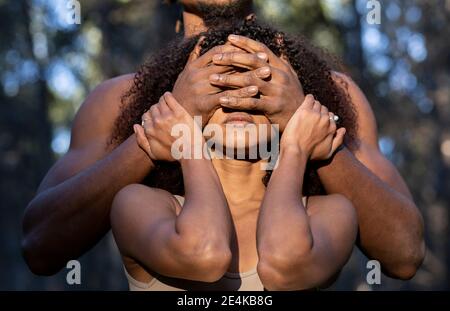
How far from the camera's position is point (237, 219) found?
3.90 metres

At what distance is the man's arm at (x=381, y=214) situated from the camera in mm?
3863

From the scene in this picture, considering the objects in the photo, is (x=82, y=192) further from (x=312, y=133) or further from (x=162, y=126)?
(x=312, y=133)

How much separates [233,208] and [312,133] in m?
0.49

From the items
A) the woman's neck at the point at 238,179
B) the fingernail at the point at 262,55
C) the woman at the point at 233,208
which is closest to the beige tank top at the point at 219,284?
the woman at the point at 233,208

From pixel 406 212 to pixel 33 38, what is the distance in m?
18.6

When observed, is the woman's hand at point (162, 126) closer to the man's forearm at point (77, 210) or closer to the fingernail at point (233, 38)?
the man's forearm at point (77, 210)

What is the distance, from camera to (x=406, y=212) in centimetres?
404

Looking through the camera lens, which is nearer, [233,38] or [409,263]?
[233,38]

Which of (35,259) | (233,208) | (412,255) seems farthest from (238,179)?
(35,259)

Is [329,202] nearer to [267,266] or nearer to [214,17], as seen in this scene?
[267,266]

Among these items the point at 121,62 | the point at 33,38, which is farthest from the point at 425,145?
the point at 33,38

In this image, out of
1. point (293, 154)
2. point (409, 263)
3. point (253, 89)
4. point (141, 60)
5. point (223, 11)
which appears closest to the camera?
point (253, 89)

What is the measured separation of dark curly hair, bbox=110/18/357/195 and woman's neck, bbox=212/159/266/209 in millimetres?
76

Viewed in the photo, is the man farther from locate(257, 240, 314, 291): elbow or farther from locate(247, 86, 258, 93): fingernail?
locate(257, 240, 314, 291): elbow
